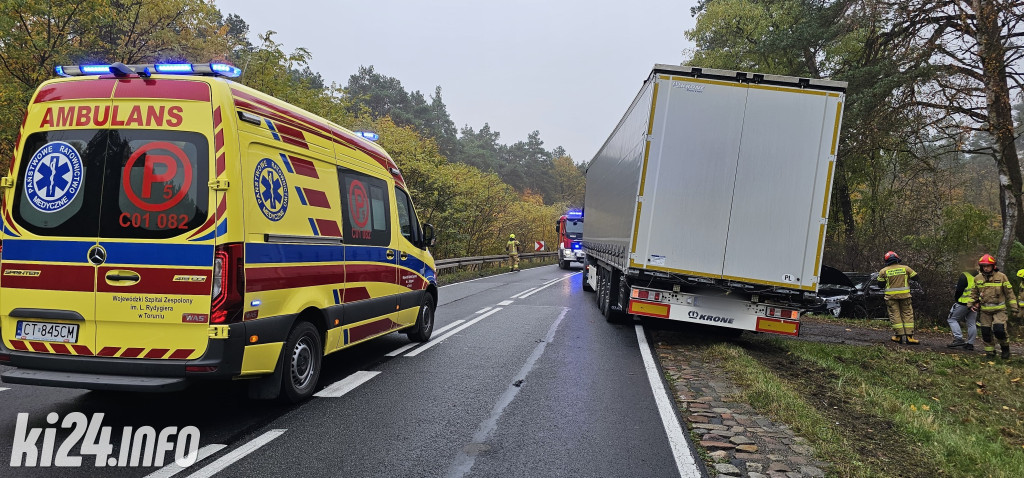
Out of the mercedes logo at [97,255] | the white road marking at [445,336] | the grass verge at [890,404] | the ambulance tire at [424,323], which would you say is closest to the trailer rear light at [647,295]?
the grass verge at [890,404]

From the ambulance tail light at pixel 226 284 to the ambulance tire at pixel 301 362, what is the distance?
759 millimetres

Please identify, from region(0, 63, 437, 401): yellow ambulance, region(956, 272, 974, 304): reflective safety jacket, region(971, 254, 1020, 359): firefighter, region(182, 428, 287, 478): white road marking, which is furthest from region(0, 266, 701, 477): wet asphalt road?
region(956, 272, 974, 304): reflective safety jacket

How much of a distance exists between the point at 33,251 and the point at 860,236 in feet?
61.8

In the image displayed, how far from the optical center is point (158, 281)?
3904mm

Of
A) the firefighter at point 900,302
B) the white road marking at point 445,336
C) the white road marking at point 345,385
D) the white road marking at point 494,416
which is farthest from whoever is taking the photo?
the firefighter at point 900,302

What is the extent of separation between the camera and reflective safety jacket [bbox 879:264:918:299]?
32.6ft

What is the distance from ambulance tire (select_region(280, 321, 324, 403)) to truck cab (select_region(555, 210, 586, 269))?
24.6m

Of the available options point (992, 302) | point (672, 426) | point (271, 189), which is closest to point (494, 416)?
point (672, 426)

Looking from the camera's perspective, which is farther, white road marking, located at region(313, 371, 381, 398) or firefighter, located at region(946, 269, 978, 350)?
firefighter, located at region(946, 269, 978, 350)

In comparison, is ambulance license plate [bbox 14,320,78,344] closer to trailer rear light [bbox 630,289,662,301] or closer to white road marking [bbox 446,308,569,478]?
white road marking [bbox 446,308,569,478]

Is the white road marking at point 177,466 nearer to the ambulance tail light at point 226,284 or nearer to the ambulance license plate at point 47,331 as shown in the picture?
the ambulance tail light at point 226,284

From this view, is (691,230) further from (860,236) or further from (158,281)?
(860,236)

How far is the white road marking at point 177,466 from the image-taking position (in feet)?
10.9

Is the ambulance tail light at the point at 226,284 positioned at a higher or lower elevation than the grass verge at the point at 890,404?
higher
